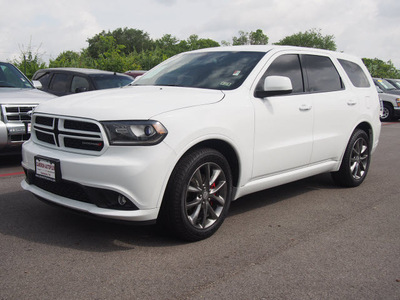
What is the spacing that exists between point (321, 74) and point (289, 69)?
0.68m

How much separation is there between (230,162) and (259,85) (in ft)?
2.78

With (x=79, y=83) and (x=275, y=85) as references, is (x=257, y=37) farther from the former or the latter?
(x=275, y=85)

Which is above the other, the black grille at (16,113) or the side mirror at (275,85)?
the side mirror at (275,85)

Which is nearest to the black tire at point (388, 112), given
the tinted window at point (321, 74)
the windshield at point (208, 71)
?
the tinted window at point (321, 74)

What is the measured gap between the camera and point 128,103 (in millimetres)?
3727

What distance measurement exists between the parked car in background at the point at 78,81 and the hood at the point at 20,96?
1881 mm

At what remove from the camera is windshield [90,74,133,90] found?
9641 mm

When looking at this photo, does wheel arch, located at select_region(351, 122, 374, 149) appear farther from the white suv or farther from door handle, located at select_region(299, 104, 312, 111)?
door handle, located at select_region(299, 104, 312, 111)

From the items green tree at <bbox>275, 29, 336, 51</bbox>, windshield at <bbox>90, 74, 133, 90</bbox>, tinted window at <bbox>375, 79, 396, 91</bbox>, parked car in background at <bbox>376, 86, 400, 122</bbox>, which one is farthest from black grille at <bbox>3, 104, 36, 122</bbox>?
green tree at <bbox>275, 29, 336, 51</bbox>

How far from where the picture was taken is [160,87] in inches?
185

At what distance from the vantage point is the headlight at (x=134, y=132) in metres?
3.48

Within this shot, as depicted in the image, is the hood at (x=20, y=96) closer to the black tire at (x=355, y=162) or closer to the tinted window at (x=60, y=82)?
the tinted window at (x=60, y=82)

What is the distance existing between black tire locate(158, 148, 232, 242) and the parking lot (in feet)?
0.48

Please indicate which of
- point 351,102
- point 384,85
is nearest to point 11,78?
point 351,102
